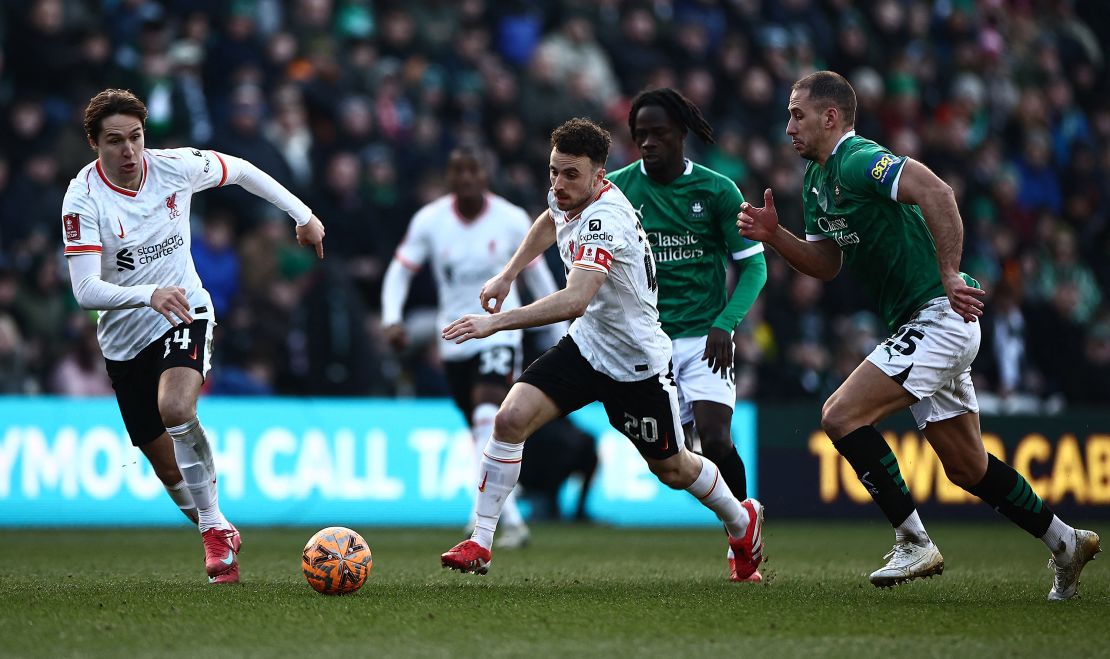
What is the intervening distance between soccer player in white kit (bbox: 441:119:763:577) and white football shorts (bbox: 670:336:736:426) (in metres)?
0.58

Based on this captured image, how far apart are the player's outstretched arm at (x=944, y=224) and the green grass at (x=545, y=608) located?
4.68 ft

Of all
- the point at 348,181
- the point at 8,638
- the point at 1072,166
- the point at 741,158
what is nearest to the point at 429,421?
the point at 348,181

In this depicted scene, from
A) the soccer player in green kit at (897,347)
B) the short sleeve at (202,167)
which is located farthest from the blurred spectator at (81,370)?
the soccer player in green kit at (897,347)

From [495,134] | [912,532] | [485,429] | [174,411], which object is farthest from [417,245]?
[495,134]

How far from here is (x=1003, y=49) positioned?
2314 centimetres

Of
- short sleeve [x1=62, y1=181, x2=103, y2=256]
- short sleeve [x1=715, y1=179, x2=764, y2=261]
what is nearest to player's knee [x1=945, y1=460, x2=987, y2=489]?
short sleeve [x1=715, y1=179, x2=764, y2=261]

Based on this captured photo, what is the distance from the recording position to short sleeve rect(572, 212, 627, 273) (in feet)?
23.3

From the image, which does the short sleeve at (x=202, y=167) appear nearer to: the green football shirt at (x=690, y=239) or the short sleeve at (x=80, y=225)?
the short sleeve at (x=80, y=225)

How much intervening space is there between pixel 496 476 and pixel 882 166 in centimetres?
245

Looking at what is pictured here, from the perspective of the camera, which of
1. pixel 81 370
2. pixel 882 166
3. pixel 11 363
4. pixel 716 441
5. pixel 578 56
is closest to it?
pixel 882 166

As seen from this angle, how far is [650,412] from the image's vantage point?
7523 millimetres

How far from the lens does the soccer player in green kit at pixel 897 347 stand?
718 cm

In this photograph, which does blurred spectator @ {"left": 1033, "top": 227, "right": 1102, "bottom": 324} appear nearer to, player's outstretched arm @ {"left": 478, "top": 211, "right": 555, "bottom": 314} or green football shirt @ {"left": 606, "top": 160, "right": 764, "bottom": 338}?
green football shirt @ {"left": 606, "top": 160, "right": 764, "bottom": 338}

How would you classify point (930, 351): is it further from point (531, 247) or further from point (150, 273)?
point (150, 273)
